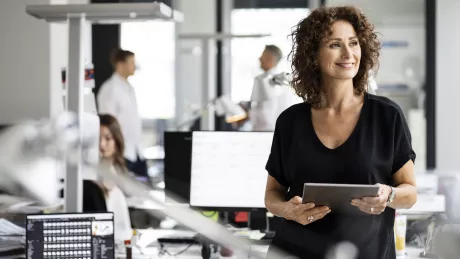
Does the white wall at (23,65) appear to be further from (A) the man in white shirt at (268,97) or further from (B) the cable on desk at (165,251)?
(B) the cable on desk at (165,251)

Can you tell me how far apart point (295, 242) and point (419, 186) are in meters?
1.68

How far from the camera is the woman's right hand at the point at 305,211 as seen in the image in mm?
2062

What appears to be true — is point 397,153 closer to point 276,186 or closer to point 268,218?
point 276,186

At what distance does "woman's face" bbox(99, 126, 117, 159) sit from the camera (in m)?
3.84

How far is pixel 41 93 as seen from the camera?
18.8 feet

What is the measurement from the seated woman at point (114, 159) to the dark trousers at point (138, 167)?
250 cm

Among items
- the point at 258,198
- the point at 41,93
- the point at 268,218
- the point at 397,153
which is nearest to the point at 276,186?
the point at 397,153

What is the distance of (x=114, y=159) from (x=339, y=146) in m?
1.94

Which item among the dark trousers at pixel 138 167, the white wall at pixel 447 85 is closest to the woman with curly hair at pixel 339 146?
the dark trousers at pixel 138 167

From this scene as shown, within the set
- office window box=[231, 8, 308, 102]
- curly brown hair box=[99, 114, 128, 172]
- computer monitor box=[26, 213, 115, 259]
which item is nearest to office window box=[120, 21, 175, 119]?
office window box=[231, 8, 308, 102]

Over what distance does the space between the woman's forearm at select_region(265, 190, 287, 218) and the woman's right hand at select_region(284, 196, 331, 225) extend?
7 cm

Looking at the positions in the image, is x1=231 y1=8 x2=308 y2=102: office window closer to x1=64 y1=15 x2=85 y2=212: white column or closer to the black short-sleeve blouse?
x1=64 y1=15 x2=85 y2=212: white column

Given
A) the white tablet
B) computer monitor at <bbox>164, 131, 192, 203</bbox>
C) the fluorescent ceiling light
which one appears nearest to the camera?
the white tablet

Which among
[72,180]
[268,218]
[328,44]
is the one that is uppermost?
[328,44]
